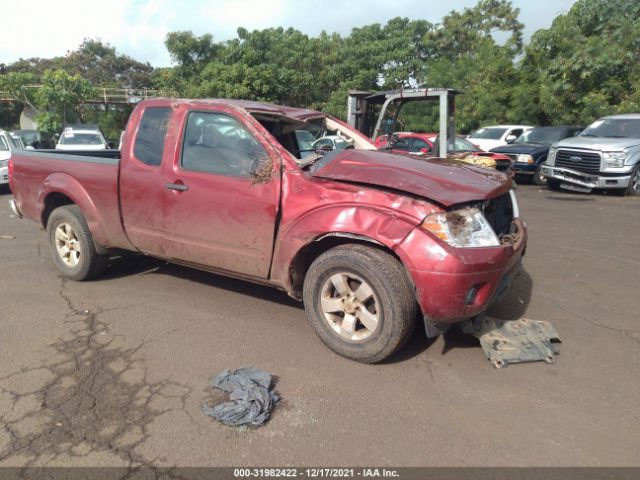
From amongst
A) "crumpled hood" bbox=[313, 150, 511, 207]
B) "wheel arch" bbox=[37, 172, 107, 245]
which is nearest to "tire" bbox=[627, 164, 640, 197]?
"crumpled hood" bbox=[313, 150, 511, 207]

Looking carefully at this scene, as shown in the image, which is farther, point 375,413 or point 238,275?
point 238,275

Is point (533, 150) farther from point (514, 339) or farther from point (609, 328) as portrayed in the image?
point (514, 339)

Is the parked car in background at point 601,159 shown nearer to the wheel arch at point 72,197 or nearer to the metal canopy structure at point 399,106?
the metal canopy structure at point 399,106

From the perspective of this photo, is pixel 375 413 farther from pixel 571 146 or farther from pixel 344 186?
pixel 571 146

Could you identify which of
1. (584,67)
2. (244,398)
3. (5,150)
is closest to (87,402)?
(244,398)

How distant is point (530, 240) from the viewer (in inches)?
279

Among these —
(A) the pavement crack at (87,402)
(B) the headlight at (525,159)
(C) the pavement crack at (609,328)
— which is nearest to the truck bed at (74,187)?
(A) the pavement crack at (87,402)

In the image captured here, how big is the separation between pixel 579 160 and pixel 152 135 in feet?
35.3

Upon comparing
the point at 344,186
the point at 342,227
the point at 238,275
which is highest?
the point at 344,186

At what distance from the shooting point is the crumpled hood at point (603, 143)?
11.4 meters

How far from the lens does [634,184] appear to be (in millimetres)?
11523

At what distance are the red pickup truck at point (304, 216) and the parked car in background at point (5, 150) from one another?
29.6 feet

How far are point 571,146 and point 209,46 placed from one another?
27.0 m

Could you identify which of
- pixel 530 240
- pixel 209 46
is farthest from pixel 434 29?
pixel 530 240
